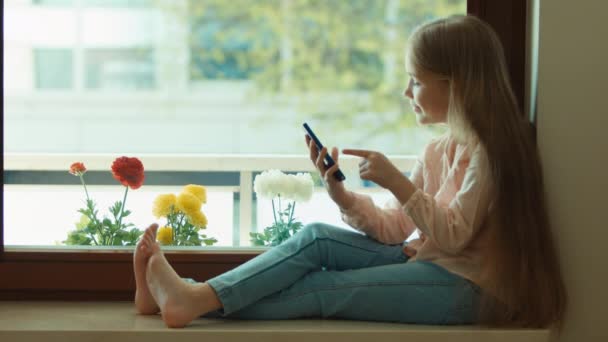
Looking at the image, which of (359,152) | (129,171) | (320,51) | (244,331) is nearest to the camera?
(244,331)

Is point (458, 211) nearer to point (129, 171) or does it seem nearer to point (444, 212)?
point (444, 212)

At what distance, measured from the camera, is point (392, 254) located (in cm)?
170

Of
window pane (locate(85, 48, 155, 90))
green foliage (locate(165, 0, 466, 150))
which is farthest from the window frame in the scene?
window pane (locate(85, 48, 155, 90))

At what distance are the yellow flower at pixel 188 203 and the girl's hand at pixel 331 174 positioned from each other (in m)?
0.35

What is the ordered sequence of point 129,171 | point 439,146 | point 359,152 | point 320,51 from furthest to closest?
1. point 320,51
2. point 129,171
3. point 439,146
4. point 359,152

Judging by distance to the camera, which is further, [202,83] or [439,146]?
[202,83]

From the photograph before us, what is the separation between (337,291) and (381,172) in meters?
0.26

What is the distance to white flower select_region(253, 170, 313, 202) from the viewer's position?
1861 millimetres

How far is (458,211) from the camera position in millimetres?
1540

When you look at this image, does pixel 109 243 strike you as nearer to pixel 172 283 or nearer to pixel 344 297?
pixel 172 283

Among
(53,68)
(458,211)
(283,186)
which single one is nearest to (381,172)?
(458,211)

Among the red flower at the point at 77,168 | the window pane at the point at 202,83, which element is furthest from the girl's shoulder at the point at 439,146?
the red flower at the point at 77,168

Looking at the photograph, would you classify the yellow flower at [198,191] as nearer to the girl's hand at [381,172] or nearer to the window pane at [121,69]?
the window pane at [121,69]

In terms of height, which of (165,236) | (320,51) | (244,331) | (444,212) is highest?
A: (320,51)
